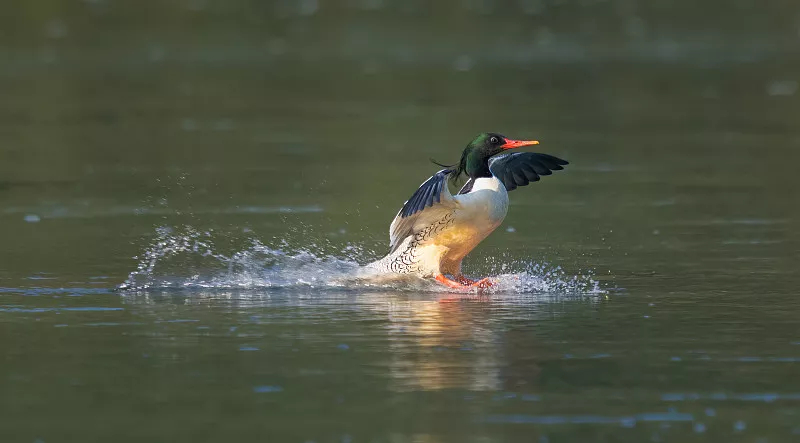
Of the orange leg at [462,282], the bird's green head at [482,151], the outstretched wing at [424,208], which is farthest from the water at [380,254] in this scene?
the bird's green head at [482,151]

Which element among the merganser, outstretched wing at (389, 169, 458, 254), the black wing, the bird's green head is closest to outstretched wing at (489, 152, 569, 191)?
the merganser

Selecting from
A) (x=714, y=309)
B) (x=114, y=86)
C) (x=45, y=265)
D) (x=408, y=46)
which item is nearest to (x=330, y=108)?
(x=114, y=86)

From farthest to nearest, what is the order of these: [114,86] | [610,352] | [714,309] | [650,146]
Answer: [114,86], [650,146], [714,309], [610,352]

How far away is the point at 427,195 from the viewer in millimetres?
12305

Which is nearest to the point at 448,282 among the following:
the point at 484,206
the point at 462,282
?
the point at 462,282

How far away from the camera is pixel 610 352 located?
10016mm

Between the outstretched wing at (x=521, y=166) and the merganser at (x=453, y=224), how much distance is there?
418 millimetres

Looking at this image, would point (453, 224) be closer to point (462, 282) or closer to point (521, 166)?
point (462, 282)

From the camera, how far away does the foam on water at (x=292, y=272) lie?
41.6 feet

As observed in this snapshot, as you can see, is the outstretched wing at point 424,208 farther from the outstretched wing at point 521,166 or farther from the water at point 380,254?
the outstretched wing at point 521,166

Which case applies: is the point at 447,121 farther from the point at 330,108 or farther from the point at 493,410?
the point at 493,410

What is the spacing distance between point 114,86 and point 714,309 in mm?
21584

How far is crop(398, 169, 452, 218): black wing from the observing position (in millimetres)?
12289

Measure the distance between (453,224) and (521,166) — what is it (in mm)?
1343
